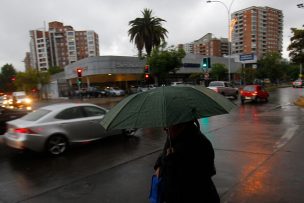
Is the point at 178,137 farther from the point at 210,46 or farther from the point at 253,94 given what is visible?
the point at 210,46

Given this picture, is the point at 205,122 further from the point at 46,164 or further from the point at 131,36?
the point at 131,36

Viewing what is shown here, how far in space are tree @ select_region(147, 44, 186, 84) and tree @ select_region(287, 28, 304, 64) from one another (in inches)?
611

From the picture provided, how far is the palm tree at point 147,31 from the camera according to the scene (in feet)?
128

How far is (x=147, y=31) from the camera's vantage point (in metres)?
38.6

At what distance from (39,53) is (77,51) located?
19.4 metres

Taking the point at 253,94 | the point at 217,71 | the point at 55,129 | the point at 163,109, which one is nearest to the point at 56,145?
the point at 55,129

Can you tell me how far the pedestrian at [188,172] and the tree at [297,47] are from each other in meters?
20.6

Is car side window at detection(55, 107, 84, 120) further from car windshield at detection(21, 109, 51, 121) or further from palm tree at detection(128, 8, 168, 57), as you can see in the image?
palm tree at detection(128, 8, 168, 57)

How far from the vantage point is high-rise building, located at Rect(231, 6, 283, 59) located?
127188mm

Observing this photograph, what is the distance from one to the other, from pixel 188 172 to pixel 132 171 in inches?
154

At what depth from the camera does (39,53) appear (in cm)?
13325

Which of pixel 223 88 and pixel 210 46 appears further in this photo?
pixel 210 46

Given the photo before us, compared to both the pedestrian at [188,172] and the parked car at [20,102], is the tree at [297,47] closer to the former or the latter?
the pedestrian at [188,172]

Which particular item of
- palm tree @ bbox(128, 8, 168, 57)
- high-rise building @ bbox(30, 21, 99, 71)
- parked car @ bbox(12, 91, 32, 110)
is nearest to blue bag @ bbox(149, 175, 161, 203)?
parked car @ bbox(12, 91, 32, 110)
